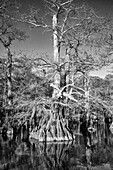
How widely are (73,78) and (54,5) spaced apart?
330 centimetres

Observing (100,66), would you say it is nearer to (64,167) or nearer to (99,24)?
(99,24)

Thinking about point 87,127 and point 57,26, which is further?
point 87,127

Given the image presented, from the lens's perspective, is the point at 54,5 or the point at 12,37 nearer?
the point at 54,5

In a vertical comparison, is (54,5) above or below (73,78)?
above

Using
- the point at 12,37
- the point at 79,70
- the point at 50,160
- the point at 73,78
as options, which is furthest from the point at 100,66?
the point at 12,37

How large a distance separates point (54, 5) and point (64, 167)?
6.89 metres

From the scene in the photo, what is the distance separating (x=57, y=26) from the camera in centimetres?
802

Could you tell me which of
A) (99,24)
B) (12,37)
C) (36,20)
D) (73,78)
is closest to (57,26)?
(36,20)

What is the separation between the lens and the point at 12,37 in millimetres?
11656

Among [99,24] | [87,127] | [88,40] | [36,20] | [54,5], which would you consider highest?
[54,5]

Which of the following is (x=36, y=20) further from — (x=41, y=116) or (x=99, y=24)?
(x=41, y=116)

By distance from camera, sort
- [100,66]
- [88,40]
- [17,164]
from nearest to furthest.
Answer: [17,164] → [100,66] → [88,40]

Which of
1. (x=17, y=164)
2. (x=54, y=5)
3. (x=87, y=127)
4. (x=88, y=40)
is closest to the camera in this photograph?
(x=17, y=164)

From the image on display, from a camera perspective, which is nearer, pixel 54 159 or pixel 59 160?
pixel 59 160
